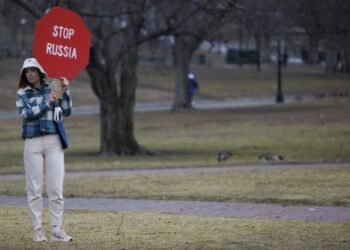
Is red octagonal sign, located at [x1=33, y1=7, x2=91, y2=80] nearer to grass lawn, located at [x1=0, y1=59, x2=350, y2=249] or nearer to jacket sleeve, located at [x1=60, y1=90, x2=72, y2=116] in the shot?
jacket sleeve, located at [x1=60, y1=90, x2=72, y2=116]

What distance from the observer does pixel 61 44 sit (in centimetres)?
973

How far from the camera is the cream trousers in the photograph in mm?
9766

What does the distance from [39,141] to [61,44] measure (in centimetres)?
104

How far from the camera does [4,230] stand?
11.0m

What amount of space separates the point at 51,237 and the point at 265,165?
1078 cm

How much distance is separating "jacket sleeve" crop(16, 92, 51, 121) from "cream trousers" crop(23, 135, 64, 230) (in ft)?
0.87

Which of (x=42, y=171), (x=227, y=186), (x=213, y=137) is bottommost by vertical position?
(x=213, y=137)

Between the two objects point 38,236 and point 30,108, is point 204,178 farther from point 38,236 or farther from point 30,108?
point 30,108

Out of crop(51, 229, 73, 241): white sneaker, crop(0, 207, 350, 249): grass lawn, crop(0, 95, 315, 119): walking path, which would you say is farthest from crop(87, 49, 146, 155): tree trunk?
crop(0, 95, 315, 119): walking path

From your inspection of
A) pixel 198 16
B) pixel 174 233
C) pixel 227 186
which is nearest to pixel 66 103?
pixel 174 233

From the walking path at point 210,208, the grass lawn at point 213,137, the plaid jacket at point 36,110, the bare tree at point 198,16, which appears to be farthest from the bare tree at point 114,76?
the plaid jacket at point 36,110

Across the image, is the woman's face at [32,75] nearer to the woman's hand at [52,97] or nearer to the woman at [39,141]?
the woman at [39,141]

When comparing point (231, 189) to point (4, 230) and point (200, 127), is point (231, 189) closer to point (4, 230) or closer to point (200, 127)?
point (4, 230)

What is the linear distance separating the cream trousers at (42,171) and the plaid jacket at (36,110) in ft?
0.29
